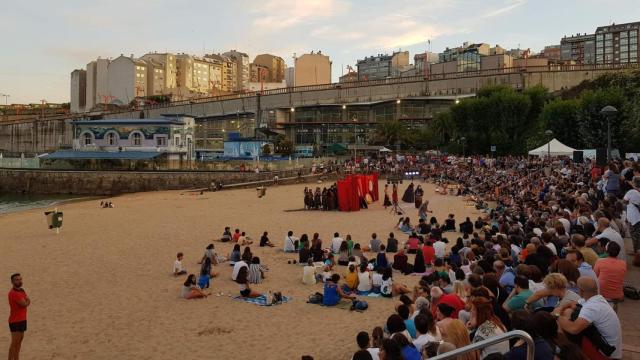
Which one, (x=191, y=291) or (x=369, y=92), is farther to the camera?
(x=369, y=92)

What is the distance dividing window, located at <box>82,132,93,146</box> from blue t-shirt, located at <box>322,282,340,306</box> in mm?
55290

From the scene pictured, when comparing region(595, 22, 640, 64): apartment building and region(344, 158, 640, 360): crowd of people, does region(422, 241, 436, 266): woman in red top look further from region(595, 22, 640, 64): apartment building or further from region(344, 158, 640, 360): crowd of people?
region(595, 22, 640, 64): apartment building

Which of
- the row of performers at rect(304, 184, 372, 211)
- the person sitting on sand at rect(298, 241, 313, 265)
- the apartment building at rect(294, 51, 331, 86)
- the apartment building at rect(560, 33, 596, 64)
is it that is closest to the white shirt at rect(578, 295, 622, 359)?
the person sitting on sand at rect(298, 241, 313, 265)

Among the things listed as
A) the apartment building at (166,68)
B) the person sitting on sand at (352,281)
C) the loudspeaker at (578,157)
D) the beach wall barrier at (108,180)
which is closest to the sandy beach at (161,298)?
the person sitting on sand at (352,281)

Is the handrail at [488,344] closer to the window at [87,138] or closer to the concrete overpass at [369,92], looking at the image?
the window at [87,138]

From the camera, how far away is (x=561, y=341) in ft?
16.2

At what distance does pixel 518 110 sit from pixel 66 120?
102342 mm

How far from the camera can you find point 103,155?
5700 centimetres

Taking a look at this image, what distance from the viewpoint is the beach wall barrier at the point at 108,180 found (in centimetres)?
5162

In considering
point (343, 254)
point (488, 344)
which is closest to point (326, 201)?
point (343, 254)

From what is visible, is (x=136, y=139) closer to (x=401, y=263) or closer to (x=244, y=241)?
(x=244, y=241)

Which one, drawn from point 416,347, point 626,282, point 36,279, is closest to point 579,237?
point 626,282

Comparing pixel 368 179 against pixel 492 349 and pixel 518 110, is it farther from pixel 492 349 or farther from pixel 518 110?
pixel 518 110

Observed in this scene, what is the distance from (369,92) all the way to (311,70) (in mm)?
44276
